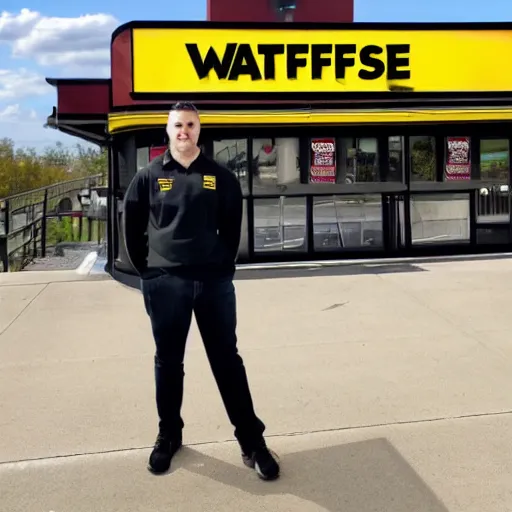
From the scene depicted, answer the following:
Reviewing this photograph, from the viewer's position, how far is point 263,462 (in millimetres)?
3281

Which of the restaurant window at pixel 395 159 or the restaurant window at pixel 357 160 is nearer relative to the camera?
the restaurant window at pixel 357 160

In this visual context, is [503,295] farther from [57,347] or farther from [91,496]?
[91,496]

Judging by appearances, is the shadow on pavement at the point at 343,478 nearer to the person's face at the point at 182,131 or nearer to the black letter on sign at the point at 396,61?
the person's face at the point at 182,131

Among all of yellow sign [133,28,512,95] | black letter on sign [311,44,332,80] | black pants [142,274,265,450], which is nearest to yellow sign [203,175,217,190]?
black pants [142,274,265,450]

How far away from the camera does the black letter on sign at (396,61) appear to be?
9.59 meters

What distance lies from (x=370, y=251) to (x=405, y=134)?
188cm

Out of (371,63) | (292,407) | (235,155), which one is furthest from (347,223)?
(292,407)

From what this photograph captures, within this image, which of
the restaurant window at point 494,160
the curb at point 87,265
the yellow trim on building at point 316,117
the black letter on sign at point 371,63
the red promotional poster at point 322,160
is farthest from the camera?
the restaurant window at point 494,160

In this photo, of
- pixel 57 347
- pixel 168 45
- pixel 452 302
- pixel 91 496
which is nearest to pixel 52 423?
pixel 91 496

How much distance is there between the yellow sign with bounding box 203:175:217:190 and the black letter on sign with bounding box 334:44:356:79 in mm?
6722

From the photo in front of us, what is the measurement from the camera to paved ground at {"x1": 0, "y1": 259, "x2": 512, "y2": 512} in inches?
124

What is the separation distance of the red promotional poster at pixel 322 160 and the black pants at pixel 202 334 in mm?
6713

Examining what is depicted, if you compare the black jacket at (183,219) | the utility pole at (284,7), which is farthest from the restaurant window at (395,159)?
the black jacket at (183,219)

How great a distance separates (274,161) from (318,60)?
5.19 ft
